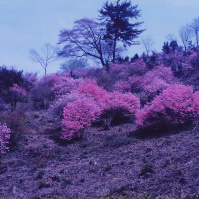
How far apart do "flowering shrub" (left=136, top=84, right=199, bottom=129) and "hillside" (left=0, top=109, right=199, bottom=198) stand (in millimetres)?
565

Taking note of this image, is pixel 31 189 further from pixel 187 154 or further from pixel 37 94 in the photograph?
pixel 37 94

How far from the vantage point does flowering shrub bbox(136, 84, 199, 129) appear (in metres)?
9.12

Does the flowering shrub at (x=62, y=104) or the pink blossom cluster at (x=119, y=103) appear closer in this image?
the pink blossom cluster at (x=119, y=103)

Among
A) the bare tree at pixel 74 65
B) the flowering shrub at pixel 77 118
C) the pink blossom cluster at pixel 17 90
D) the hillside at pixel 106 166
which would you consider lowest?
the hillside at pixel 106 166

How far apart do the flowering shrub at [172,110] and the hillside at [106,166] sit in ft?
1.85

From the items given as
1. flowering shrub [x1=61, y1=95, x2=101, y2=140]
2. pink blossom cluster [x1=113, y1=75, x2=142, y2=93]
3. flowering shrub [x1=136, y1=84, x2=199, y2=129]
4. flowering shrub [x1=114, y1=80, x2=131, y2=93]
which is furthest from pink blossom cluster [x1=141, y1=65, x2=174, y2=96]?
flowering shrub [x1=61, y1=95, x2=101, y2=140]

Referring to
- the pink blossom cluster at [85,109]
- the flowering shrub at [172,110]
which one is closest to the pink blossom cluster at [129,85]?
the pink blossom cluster at [85,109]

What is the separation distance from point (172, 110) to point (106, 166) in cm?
407

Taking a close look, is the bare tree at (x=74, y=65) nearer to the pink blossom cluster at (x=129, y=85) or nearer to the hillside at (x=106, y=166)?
the pink blossom cluster at (x=129, y=85)

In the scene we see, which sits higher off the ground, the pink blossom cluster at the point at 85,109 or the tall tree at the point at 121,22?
the tall tree at the point at 121,22

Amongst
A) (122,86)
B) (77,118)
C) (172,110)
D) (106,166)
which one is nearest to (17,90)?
(122,86)

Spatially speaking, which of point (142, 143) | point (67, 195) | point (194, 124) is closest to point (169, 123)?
point (194, 124)

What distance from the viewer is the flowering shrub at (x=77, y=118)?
1021 centimetres

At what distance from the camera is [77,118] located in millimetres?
10453
